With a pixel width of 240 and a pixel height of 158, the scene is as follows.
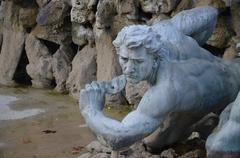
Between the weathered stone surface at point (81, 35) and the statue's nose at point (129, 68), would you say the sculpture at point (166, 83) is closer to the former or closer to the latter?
the statue's nose at point (129, 68)

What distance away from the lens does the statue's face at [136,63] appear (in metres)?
2.73

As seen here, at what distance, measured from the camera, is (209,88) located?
2.96m

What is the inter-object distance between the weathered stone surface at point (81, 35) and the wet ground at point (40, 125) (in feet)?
1.96

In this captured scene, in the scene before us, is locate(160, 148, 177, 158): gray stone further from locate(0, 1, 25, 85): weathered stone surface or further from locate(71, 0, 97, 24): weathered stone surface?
locate(0, 1, 25, 85): weathered stone surface

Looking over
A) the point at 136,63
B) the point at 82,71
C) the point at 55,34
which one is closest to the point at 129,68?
the point at 136,63

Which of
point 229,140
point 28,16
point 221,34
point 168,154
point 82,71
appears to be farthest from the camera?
point 28,16

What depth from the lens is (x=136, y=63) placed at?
2760mm

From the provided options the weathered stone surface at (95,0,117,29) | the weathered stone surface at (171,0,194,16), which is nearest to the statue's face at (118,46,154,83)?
the weathered stone surface at (171,0,194,16)

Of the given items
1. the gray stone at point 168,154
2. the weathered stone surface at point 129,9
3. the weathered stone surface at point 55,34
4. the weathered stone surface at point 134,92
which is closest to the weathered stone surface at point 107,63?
the weathered stone surface at point 134,92

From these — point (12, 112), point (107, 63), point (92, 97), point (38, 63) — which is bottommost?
point (12, 112)

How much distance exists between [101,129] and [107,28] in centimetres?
312

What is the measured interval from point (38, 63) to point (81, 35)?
833 mm

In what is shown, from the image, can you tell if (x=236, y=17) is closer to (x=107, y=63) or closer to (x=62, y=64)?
(x=107, y=63)

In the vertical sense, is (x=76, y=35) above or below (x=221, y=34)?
below
